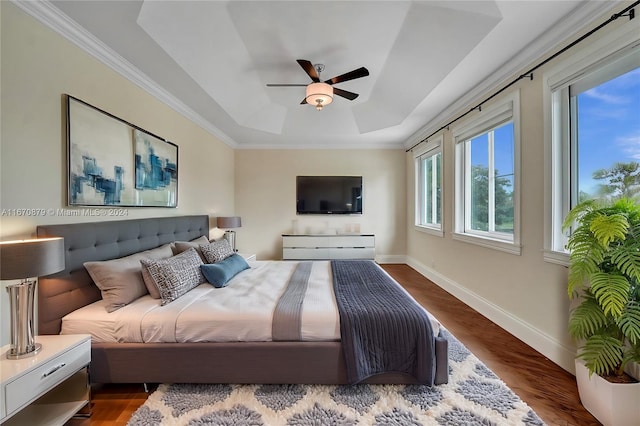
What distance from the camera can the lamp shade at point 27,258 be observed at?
123cm

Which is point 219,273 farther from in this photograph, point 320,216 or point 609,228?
point 320,216

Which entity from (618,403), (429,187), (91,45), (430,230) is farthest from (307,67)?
(429,187)

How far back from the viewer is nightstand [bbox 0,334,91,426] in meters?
1.21

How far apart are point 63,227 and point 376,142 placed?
4895mm

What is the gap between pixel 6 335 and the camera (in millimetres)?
1572

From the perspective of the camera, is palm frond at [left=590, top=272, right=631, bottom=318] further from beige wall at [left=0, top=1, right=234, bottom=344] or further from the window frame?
beige wall at [left=0, top=1, right=234, bottom=344]

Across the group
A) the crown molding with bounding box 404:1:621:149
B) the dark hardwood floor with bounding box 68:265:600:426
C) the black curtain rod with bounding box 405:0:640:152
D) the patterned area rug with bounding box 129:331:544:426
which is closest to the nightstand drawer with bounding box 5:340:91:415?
the dark hardwood floor with bounding box 68:265:600:426

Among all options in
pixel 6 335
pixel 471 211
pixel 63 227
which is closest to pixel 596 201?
pixel 471 211

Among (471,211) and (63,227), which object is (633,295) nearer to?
(471,211)

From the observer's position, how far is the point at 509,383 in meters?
1.86

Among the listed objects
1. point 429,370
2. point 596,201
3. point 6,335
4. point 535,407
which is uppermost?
point 596,201

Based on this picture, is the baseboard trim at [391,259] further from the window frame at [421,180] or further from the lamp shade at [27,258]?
the lamp shade at [27,258]

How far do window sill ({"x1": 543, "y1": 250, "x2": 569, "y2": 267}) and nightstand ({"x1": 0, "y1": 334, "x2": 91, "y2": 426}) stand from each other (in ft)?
10.7

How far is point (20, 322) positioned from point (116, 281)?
543 millimetres
